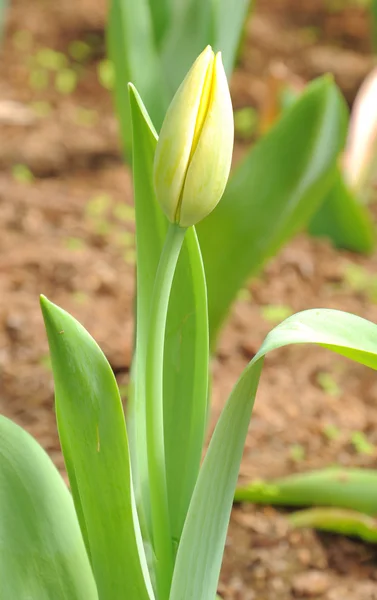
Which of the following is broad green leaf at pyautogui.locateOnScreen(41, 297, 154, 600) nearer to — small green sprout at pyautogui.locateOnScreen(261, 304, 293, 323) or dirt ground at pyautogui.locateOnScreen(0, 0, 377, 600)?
dirt ground at pyautogui.locateOnScreen(0, 0, 377, 600)

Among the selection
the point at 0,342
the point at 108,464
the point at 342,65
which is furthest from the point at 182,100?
the point at 342,65

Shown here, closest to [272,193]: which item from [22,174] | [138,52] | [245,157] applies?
[245,157]

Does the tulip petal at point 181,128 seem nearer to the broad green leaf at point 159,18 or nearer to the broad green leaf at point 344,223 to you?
the broad green leaf at point 159,18

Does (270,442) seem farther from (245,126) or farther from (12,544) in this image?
(245,126)

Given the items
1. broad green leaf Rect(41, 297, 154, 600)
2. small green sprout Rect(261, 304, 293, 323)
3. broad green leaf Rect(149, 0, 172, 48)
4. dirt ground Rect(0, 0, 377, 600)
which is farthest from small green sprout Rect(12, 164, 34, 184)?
broad green leaf Rect(41, 297, 154, 600)

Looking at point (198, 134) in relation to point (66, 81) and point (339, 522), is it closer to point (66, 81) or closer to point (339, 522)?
point (339, 522)
